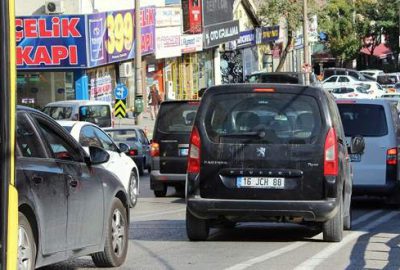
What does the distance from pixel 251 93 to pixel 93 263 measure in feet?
9.27

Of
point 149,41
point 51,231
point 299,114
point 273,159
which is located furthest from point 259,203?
point 149,41

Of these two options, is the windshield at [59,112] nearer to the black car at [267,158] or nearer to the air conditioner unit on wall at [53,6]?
the air conditioner unit on wall at [53,6]

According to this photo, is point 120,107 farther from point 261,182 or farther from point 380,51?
point 380,51

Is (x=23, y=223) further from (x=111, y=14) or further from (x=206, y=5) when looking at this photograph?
(x=206, y=5)

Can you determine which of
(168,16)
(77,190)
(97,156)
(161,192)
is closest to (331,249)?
(97,156)

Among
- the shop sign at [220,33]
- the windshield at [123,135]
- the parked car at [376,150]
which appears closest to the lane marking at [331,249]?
the parked car at [376,150]

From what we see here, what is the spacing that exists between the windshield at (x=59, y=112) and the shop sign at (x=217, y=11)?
25069mm

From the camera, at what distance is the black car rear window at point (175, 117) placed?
631 inches

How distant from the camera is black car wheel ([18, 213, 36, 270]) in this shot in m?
6.40

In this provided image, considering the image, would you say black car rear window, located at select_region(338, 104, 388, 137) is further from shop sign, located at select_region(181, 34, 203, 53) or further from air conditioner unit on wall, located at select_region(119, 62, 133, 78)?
shop sign, located at select_region(181, 34, 203, 53)

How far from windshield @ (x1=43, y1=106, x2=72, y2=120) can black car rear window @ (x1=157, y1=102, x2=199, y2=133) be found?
10.9m

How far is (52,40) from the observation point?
110ft

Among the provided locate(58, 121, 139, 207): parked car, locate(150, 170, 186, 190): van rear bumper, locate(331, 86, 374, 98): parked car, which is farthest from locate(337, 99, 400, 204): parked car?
locate(331, 86, 374, 98): parked car

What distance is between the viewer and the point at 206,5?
51.6 metres
